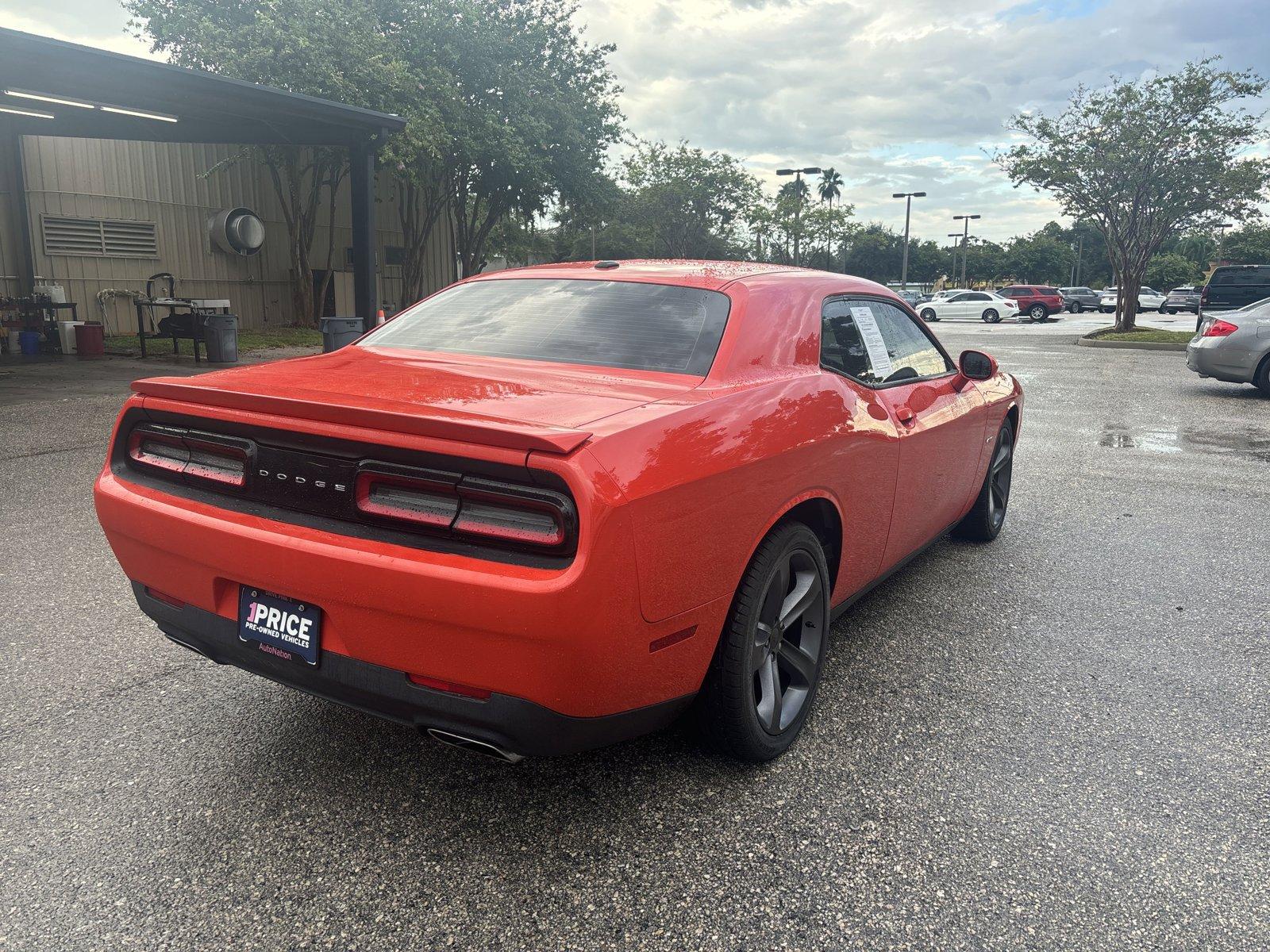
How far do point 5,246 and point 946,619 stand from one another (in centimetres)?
2137

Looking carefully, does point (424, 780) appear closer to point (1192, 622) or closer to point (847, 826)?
point (847, 826)

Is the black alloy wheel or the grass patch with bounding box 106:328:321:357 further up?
the black alloy wheel

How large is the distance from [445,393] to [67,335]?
707 inches

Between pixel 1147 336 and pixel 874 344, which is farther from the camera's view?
pixel 1147 336

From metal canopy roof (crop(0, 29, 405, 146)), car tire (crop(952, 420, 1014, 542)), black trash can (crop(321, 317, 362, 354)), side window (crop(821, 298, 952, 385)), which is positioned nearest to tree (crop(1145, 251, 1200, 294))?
metal canopy roof (crop(0, 29, 405, 146))

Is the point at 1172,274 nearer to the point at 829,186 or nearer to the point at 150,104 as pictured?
the point at 829,186

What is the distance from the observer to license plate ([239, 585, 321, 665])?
2287 millimetres

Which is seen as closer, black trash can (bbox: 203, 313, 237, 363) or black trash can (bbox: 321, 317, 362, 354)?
black trash can (bbox: 321, 317, 362, 354)

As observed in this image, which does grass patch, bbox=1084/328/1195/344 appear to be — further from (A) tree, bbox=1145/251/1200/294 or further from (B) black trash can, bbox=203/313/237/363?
(A) tree, bbox=1145/251/1200/294

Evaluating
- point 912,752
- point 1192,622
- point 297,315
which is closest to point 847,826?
point 912,752

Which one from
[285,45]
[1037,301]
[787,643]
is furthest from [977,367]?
[1037,301]

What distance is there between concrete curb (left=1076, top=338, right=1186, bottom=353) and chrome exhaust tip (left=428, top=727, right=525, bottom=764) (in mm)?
23710

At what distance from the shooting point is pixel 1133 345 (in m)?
23.3

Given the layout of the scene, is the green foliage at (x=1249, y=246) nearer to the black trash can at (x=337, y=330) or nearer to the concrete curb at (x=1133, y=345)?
the concrete curb at (x=1133, y=345)
